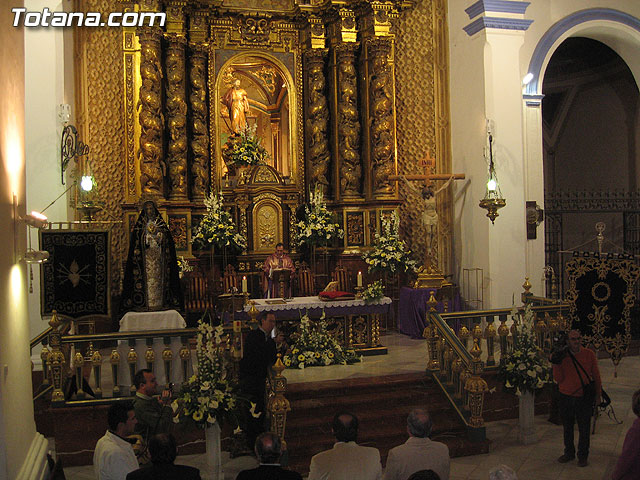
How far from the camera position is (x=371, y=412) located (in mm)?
9422

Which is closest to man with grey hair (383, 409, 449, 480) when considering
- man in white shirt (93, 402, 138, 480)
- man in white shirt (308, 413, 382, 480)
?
man in white shirt (308, 413, 382, 480)

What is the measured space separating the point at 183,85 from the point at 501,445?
950 centimetres

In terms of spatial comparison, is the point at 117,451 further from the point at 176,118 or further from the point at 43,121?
the point at 176,118

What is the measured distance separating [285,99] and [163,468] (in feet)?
39.8

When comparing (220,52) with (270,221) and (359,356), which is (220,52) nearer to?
(270,221)

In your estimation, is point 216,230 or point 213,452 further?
point 216,230

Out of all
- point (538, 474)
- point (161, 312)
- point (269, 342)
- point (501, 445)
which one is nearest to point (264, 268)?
point (161, 312)

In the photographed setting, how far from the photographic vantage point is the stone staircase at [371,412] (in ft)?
28.4

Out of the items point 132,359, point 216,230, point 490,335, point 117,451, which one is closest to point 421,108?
point 216,230

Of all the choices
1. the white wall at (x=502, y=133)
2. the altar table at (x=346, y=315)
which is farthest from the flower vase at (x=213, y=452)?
the white wall at (x=502, y=133)

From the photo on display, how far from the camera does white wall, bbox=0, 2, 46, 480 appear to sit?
5268mm

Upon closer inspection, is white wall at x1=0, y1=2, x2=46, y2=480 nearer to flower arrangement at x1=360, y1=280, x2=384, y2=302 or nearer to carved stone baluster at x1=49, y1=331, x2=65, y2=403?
carved stone baluster at x1=49, y1=331, x2=65, y2=403

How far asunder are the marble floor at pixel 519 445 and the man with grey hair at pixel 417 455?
8.52 feet

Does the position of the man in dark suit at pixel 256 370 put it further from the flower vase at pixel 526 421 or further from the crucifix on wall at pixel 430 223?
the crucifix on wall at pixel 430 223
